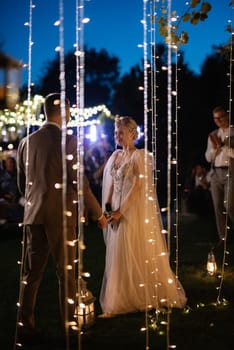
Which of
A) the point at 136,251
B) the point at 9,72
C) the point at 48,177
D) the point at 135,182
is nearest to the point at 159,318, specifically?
the point at 136,251

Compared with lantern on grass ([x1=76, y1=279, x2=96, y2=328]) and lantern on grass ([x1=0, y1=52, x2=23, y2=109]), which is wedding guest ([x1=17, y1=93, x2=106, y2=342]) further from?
lantern on grass ([x1=0, y1=52, x2=23, y2=109])

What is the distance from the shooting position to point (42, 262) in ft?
13.5

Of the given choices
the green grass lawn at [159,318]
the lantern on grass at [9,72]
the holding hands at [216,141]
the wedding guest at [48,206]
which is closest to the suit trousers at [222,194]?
the holding hands at [216,141]

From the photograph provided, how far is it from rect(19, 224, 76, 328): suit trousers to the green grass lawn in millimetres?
301

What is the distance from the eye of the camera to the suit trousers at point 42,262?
403 centimetres

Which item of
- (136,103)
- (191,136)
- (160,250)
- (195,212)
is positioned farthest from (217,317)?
(136,103)

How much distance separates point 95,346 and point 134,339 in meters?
0.32

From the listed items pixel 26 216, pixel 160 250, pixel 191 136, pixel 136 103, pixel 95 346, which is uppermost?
pixel 136 103

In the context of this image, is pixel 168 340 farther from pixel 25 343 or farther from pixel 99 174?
pixel 99 174

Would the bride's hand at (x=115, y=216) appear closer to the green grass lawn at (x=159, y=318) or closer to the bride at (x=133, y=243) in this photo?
the bride at (x=133, y=243)

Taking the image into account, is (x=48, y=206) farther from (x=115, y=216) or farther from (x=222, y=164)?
(x=222, y=164)

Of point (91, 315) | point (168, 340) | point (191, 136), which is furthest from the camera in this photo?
point (191, 136)

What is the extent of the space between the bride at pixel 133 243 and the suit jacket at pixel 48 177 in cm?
86

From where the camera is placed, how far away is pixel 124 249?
485cm
